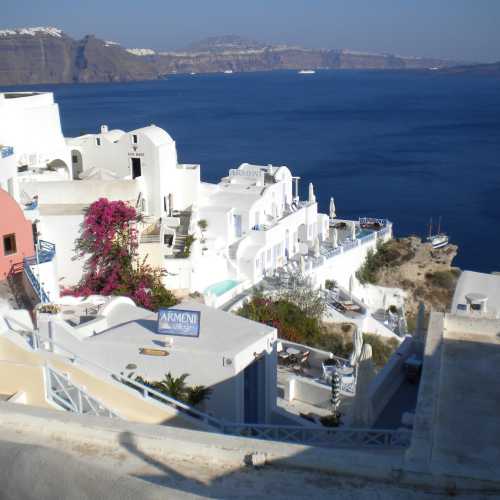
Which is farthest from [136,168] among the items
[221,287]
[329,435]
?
[329,435]

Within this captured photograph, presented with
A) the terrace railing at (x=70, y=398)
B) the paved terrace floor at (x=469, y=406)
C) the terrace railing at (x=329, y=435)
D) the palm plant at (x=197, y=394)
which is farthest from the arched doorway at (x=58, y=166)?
the paved terrace floor at (x=469, y=406)

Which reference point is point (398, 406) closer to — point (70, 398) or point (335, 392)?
point (335, 392)

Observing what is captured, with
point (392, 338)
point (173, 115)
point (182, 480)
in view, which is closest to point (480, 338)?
point (182, 480)

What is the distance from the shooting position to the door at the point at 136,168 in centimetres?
2752

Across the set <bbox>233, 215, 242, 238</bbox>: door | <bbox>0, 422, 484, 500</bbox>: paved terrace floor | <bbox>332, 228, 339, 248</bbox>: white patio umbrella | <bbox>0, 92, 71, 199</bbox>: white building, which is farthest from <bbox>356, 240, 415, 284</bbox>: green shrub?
<bbox>0, 422, 484, 500</bbox>: paved terrace floor

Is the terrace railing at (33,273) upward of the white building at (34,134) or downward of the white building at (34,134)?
downward

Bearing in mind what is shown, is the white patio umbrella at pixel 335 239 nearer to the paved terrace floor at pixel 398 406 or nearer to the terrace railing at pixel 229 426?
the paved terrace floor at pixel 398 406

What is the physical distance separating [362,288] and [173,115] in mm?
91596

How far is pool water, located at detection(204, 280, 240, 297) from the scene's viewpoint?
83.2 ft

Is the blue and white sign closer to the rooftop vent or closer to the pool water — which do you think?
the rooftop vent

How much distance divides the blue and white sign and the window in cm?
672

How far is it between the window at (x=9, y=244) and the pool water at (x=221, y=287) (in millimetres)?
7986

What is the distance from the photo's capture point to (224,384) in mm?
12656

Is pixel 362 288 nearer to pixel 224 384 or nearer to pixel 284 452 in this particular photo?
pixel 224 384
